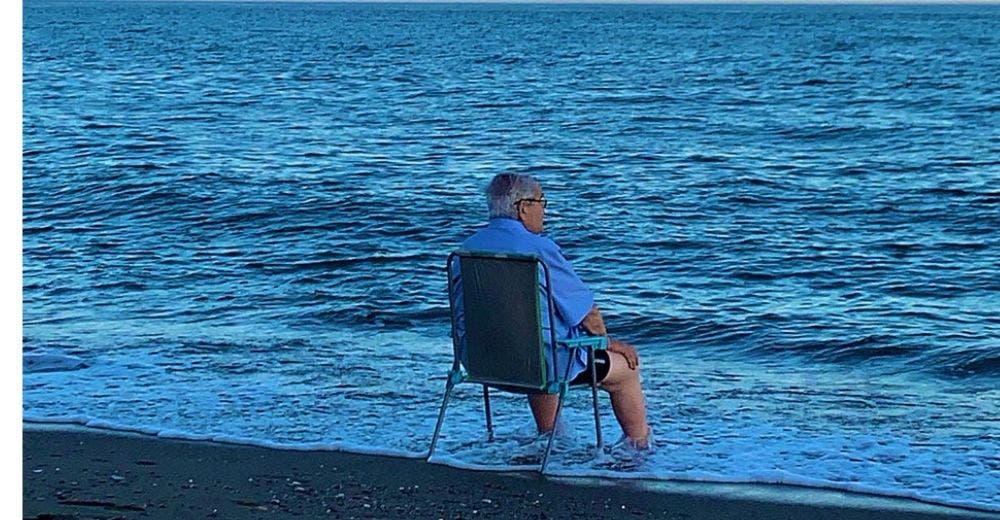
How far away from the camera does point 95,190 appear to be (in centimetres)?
1781

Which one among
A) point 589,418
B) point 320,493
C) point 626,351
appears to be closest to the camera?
point 320,493

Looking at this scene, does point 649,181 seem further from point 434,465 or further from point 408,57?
Result: point 408,57

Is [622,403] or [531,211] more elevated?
[531,211]

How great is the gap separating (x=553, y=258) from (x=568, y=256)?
8.33m

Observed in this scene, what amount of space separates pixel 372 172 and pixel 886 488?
15.5 m

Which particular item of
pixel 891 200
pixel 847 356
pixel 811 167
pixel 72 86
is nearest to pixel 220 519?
pixel 847 356

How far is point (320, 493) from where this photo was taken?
193 inches

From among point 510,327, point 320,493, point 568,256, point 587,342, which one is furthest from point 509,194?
point 568,256

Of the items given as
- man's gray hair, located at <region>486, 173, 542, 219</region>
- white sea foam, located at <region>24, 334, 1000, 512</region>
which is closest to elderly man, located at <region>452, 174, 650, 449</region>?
man's gray hair, located at <region>486, 173, 542, 219</region>

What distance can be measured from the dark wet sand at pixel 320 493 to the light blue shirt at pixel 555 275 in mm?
472

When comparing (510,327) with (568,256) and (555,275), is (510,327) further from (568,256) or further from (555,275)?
(568,256)

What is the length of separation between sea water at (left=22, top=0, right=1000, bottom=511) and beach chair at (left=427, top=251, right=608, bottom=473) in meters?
0.37

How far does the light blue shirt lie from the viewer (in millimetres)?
5145

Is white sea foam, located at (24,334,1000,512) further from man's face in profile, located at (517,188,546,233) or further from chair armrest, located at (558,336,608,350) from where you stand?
man's face in profile, located at (517,188,546,233)
